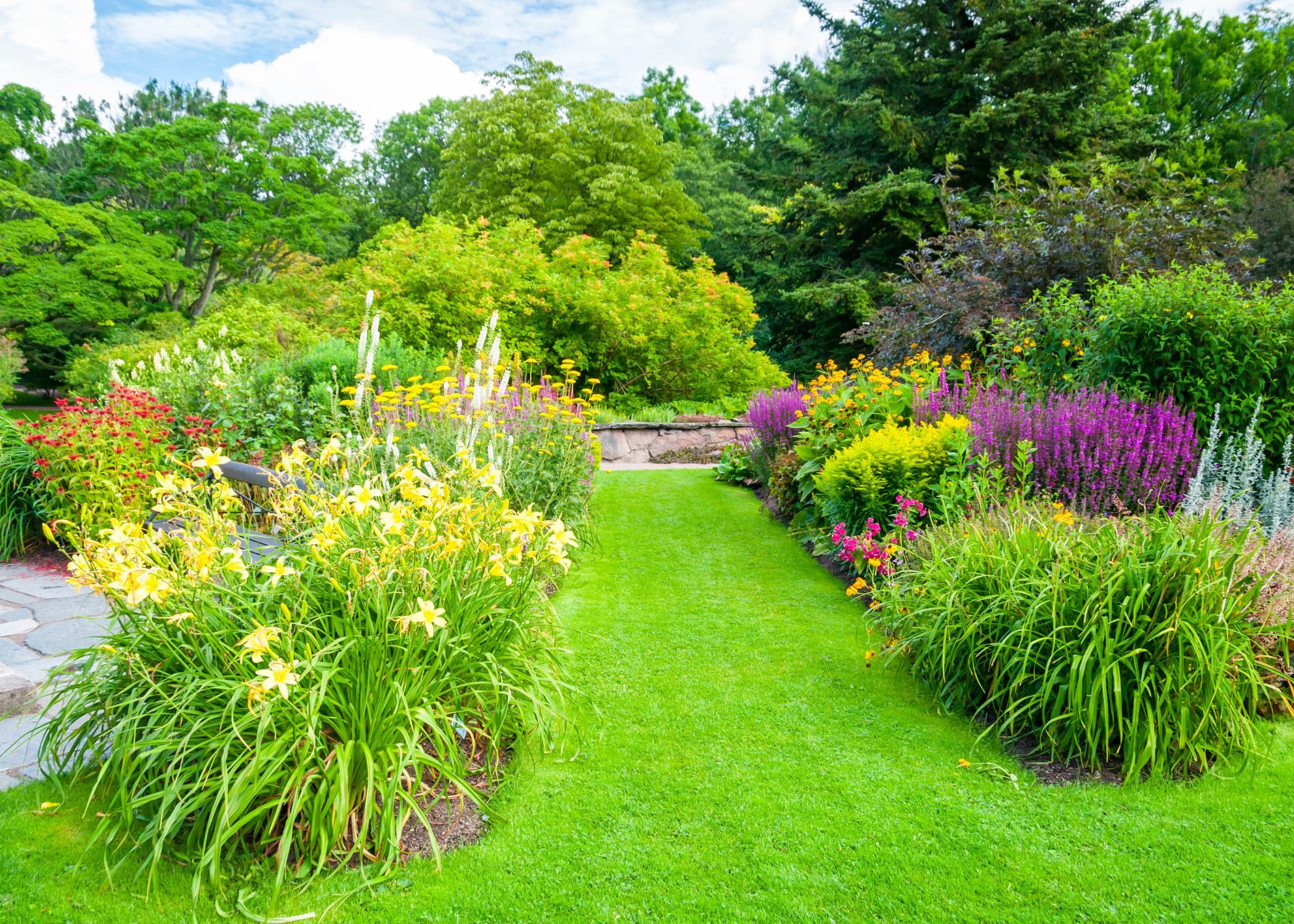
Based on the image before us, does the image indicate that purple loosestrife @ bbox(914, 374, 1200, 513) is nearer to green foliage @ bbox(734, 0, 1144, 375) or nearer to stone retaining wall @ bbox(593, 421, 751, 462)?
stone retaining wall @ bbox(593, 421, 751, 462)

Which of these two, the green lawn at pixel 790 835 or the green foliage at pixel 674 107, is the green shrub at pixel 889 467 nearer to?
the green lawn at pixel 790 835

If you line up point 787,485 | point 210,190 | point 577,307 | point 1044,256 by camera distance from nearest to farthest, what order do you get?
point 787,485 < point 1044,256 < point 577,307 < point 210,190

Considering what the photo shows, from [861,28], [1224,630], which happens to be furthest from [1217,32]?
[1224,630]

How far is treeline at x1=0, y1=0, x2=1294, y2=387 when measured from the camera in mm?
9055

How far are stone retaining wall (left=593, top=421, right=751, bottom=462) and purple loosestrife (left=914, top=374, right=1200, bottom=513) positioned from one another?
6257 millimetres

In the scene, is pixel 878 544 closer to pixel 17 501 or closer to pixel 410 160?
pixel 17 501

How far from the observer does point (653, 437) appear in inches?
428

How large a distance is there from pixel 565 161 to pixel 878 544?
17788 mm

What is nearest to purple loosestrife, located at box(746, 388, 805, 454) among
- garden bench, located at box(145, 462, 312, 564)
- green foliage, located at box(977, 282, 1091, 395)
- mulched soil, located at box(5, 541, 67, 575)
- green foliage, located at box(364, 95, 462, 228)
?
green foliage, located at box(977, 282, 1091, 395)

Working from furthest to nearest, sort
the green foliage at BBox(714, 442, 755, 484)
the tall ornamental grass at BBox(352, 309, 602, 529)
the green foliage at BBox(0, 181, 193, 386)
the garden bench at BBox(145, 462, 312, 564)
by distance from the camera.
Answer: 1. the green foliage at BBox(0, 181, 193, 386)
2. the green foliage at BBox(714, 442, 755, 484)
3. the tall ornamental grass at BBox(352, 309, 602, 529)
4. the garden bench at BBox(145, 462, 312, 564)

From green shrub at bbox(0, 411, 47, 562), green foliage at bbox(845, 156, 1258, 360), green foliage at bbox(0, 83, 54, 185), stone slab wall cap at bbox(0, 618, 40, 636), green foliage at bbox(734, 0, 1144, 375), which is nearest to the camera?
stone slab wall cap at bbox(0, 618, 40, 636)

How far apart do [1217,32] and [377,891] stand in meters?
32.5

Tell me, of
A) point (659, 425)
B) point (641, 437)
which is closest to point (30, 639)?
point (641, 437)

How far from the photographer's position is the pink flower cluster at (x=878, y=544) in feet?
13.2
